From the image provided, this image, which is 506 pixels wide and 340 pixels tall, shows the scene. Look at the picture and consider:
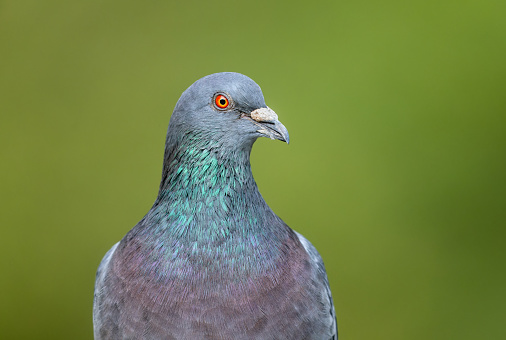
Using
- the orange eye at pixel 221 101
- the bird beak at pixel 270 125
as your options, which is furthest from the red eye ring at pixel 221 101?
the bird beak at pixel 270 125

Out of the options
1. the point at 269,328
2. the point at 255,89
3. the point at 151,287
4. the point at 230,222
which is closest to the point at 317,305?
the point at 269,328

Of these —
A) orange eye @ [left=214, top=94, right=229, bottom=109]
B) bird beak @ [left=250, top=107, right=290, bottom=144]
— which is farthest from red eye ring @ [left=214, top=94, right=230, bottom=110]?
bird beak @ [left=250, top=107, right=290, bottom=144]

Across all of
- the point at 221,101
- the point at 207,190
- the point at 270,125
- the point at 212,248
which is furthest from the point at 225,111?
the point at 212,248

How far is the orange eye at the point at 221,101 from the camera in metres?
2.38

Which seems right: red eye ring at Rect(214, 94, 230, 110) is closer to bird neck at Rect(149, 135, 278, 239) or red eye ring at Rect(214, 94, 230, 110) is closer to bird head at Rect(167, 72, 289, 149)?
bird head at Rect(167, 72, 289, 149)

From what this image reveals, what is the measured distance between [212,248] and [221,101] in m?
0.56

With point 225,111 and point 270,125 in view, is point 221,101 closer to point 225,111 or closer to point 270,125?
point 225,111

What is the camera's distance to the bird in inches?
93.7

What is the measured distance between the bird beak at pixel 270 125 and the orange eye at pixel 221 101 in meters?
0.11

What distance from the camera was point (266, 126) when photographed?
92.7 inches

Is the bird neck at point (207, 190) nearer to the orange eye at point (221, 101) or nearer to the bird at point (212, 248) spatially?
the bird at point (212, 248)

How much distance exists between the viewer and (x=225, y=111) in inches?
93.9

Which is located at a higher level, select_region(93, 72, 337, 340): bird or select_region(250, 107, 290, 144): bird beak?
select_region(250, 107, 290, 144): bird beak

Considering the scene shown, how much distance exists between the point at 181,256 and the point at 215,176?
34 cm
